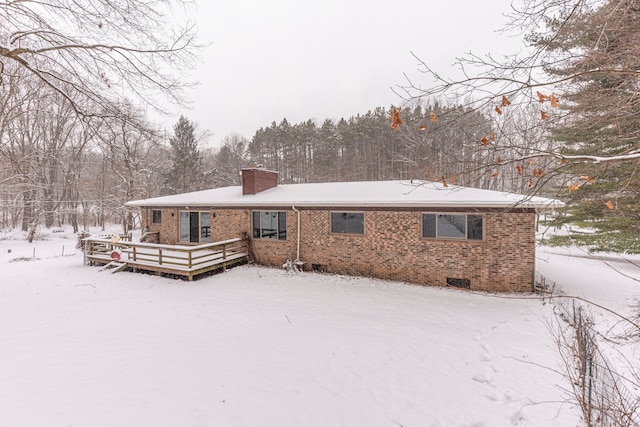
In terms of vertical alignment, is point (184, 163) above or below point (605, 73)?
above

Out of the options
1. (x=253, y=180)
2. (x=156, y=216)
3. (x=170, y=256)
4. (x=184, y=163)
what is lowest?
(x=170, y=256)

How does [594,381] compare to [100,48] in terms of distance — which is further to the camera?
[100,48]

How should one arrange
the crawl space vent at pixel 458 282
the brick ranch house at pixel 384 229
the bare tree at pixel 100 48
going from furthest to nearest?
the crawl space vent at pixel 458 282, the brick ranch house at pixel 384 229, the bare tree at pixel 100 48

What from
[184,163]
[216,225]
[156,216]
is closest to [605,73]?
[216,225]

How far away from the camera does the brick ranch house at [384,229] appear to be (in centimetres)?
793

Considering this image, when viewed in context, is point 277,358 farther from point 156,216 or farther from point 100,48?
point 156,216

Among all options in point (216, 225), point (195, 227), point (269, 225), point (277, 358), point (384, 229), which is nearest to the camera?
point (277, 358)

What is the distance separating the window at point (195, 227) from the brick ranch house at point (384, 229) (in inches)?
1.8

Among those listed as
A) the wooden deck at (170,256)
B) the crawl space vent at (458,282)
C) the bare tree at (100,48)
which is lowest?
the crawl space vent at (458,282)

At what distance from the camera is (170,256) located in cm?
942

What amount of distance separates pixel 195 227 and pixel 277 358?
9.60 m

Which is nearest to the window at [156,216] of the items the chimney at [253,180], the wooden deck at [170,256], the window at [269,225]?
the wooden deck at [170,256]

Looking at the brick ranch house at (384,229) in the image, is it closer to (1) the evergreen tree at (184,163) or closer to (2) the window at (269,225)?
(2) the window at (269,225)

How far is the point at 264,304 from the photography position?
705 centimetres
